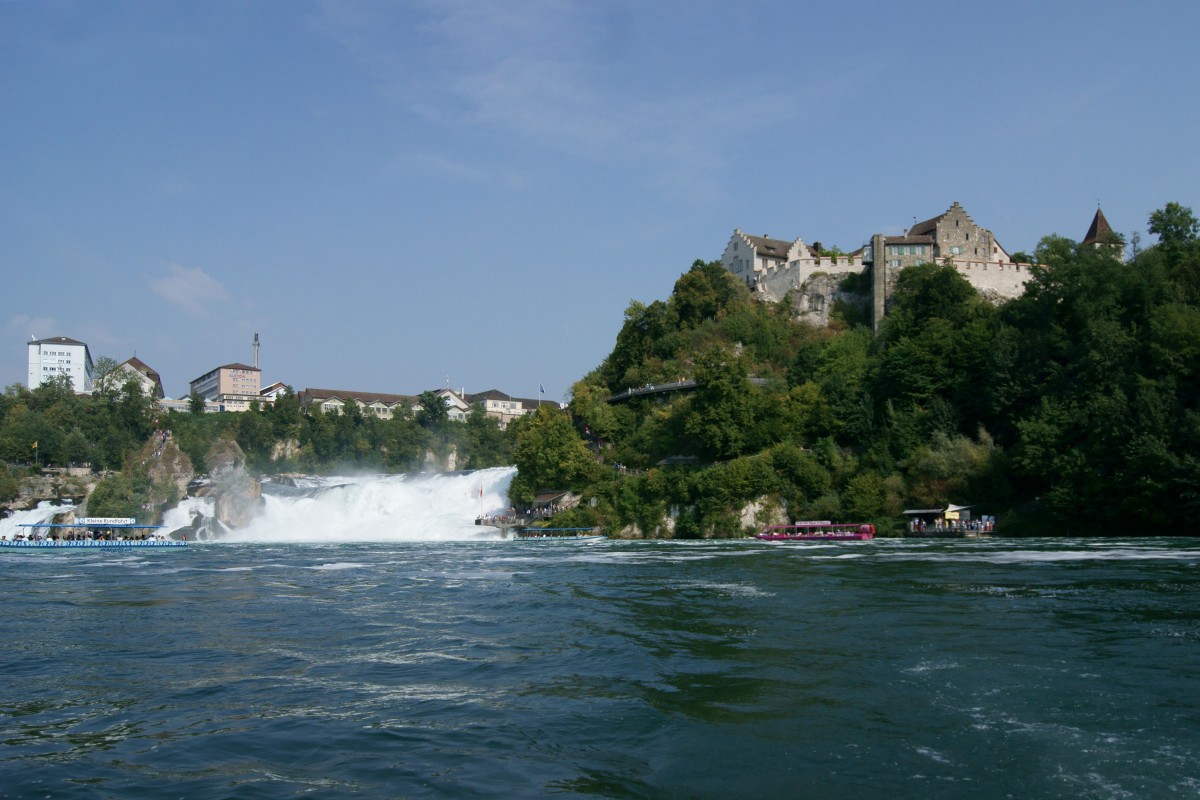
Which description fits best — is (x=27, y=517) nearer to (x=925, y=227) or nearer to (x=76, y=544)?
(x=76, y=544)

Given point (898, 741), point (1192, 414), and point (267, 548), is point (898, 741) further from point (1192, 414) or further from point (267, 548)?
point (267, 548)

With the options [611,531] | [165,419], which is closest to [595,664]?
[611,531]

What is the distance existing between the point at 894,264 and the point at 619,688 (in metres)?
60.6

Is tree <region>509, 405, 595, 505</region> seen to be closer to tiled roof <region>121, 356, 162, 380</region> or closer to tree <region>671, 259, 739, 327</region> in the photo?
tree <region>671, 259, 739, 327</region>

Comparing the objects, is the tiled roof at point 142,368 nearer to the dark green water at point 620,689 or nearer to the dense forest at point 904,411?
the dense forest at point 904,411

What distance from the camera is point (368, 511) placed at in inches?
2584

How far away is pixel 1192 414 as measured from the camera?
3900 cm

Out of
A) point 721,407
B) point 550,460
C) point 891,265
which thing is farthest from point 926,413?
point 550,460

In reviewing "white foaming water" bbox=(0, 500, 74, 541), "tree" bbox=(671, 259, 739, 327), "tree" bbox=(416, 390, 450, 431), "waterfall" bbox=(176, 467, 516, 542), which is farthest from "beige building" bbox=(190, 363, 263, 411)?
"tree" bbox=(671, 259, 739, 327)

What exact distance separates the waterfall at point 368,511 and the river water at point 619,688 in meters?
34.6

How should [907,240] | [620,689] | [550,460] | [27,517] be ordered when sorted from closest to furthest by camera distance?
1. [620,689]
2. [550,460]
3. [27,517]
4. [907,240]

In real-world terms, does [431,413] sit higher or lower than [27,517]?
higher

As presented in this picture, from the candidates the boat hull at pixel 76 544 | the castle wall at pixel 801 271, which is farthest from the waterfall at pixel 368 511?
the castle wall at pixel 801 271

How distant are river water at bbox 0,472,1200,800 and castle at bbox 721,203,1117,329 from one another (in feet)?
139
